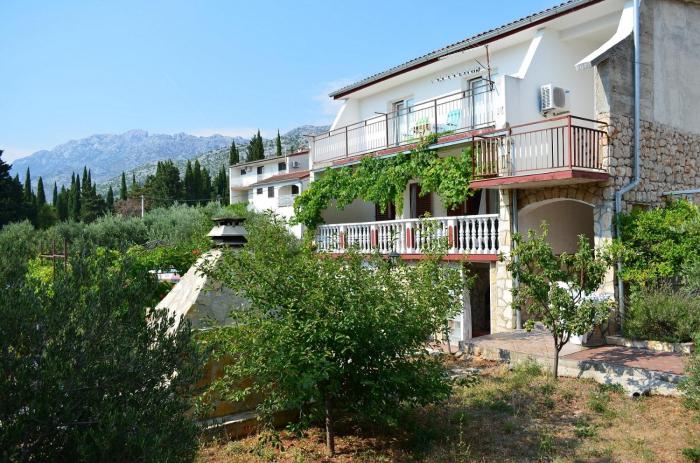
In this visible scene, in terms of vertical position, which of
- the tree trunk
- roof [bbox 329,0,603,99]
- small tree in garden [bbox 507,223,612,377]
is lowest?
Answer: the tree trunk

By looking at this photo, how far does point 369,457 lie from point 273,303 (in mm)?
2143

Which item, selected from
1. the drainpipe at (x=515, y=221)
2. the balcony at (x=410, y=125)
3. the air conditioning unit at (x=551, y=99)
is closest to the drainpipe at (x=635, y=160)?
the air conditioning unit at (x=551, y=99)

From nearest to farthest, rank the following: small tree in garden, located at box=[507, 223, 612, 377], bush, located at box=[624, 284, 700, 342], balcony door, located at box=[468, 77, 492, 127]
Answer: small tree in garden, located at box=[507, 223, 612, 377] < bush, located at box=[624, 284, 700, 342] < balcony door, located at box=[468, 77, 492, 127]

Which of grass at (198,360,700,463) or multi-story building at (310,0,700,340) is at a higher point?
multi-story building at (310,0,700,340)

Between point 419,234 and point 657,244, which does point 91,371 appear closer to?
point 419,234

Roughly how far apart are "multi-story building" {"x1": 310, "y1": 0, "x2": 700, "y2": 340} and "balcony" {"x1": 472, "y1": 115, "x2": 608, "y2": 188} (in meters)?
0.03

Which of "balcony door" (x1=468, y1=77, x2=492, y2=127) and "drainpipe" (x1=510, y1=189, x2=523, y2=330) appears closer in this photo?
"drainpipe" (x1=510, y1=189, x2=523, y2=330)

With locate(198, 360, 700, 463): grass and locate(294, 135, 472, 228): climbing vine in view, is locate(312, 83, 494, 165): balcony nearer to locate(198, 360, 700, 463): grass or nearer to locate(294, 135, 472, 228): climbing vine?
locate(294, 135, 472, 228): climbing vine

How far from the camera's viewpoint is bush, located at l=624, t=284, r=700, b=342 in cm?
984

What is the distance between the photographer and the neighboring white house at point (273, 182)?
34.9 m

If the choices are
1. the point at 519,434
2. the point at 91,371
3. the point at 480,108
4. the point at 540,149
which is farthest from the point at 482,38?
the point at 91,371

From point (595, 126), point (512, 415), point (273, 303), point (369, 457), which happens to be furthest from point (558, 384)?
point (595, 126)

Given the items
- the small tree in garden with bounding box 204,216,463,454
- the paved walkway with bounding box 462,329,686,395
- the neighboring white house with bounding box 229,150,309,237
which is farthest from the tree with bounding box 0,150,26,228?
the small tree in garden with bounding box 204,216,463,454

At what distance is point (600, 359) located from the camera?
9.37 meters
